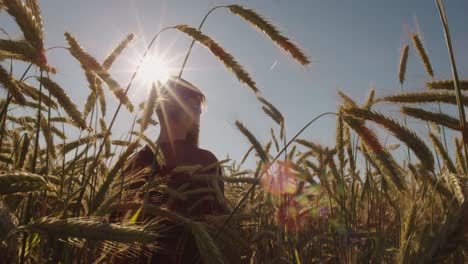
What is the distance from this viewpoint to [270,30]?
194 cm

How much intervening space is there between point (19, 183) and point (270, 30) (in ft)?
4.53

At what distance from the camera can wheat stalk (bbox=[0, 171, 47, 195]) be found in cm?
98

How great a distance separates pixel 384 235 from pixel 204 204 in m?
1.53

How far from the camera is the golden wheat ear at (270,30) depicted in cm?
189

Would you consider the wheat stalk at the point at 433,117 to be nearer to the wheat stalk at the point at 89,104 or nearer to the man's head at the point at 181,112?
the wheat stalk at the point at 89,104

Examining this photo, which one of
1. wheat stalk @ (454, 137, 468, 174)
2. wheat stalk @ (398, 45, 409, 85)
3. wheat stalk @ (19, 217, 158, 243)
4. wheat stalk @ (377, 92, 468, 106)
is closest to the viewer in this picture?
wheat stalk @ (19, 217, 158, 243)

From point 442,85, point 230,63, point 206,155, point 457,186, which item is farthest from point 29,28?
point 206,155

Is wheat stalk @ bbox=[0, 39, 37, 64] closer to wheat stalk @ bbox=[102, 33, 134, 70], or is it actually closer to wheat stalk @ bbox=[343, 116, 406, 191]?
wheat stalk @ bbox=[102, 33, 134, 70]

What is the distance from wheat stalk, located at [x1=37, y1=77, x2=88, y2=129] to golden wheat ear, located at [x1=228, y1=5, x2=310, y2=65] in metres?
0.93

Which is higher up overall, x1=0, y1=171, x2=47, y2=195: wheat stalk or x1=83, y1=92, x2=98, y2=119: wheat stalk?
x1=83, y1=92, x2=98, y2=119: wheat stalk

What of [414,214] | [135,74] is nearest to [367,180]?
[414,214]

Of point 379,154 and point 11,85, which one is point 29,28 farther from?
point 379,154

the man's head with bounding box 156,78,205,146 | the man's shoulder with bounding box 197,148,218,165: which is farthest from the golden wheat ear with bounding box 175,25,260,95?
the man's shoulder with bounding box 197,148,218,165

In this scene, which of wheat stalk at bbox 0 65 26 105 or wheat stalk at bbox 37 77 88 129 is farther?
wheat stalk at bbox 37 77 88 129
